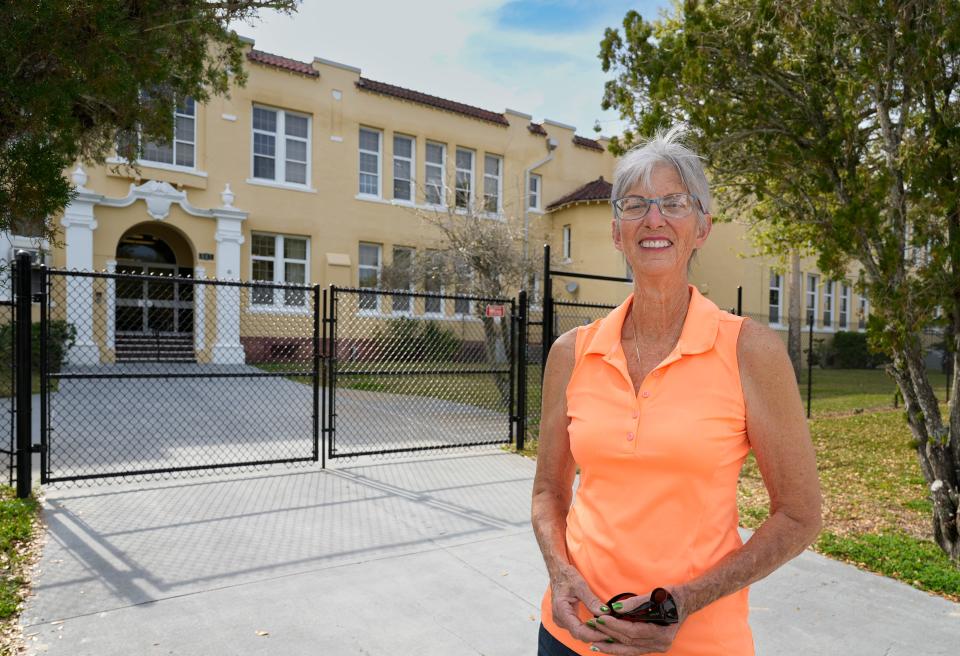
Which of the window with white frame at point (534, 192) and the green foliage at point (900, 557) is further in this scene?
the window with white frame at point (534, 192)

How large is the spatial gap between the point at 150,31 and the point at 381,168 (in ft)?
59.8

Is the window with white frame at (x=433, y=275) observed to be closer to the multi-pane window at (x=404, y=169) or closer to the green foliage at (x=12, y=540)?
the multi-pane window at (x=404, y=169)

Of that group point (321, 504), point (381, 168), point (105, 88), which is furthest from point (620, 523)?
point (381, 168)

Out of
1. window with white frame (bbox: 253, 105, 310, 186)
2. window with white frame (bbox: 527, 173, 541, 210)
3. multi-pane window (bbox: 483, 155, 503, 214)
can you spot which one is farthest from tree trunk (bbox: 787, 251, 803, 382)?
window with white frame (bbox: 253, 105, 310, 186)

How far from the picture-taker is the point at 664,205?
1.71 meters

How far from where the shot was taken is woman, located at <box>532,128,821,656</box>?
1.48 m

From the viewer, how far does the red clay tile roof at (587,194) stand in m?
24.4

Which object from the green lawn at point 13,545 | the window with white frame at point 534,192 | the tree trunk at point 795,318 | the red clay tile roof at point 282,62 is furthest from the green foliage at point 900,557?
the window with white frame at point 534,192

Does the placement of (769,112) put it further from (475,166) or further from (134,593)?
(475,166)

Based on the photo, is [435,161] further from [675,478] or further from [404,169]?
[675,478]

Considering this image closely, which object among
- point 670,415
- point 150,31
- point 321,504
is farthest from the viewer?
point 321,504

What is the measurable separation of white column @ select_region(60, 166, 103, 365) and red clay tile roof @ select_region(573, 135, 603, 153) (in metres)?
16.9

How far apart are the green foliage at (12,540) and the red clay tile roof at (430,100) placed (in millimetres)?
18668

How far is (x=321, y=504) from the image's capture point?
248 inches
